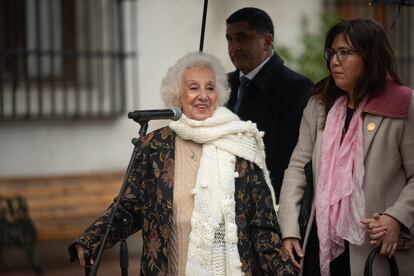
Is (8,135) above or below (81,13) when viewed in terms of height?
below

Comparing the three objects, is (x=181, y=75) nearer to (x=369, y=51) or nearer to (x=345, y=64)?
(x=345, y=64)

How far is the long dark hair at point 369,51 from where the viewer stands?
14.5ft

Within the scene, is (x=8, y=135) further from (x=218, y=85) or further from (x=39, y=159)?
(x=218, y=85)

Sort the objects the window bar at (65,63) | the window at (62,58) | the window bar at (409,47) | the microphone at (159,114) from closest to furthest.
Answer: the microphone at (159,114)
the window at (62,58)
the window bar at (65,63)
the window bar at (409,47)

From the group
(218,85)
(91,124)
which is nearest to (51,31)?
(91,124)

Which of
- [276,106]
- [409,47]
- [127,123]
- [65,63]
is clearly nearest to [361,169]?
[276,106]

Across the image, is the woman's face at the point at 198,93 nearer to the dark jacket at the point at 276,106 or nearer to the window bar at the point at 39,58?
the dark jacket at the point at 276,106

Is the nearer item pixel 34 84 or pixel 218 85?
pixel 218 85

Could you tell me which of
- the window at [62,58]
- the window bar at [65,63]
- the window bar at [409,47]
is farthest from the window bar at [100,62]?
the window bar at [409,47]

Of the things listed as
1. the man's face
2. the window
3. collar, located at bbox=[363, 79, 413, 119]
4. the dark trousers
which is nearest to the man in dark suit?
the man's face

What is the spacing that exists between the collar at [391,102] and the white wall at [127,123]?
562 cm

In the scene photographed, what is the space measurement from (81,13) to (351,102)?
610 centimetres

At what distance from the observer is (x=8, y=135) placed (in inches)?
394

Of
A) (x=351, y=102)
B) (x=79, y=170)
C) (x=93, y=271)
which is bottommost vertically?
(x=79, y=170)
